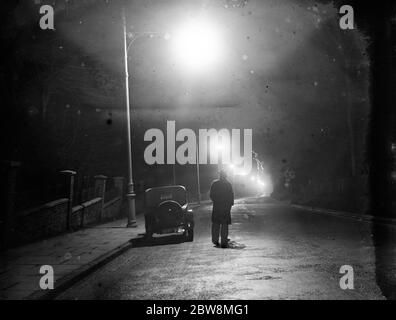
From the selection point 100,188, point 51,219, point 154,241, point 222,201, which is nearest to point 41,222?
point 51,219

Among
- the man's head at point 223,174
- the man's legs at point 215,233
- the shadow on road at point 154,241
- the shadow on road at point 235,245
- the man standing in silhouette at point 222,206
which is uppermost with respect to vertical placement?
the man's head at point 223,174

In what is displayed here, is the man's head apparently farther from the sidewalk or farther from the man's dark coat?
the sidewalk

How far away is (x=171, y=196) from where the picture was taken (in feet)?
47.6

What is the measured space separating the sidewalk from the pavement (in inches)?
0.6

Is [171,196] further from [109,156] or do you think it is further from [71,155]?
[109,156]

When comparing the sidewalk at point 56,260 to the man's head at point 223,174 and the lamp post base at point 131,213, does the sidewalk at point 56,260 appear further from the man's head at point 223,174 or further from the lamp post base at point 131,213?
the lamp post base at point 131,213

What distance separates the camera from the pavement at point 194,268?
6270mm

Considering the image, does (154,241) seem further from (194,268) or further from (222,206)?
(194,268)

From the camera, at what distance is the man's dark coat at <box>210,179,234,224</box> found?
11953 mm

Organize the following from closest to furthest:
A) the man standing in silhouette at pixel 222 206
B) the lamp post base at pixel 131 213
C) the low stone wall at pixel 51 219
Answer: the man standing in silhouette at pixel 222 206
the low stone wall at pixel 51 219
the lamp post base at pixel 131 213

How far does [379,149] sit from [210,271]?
673 inches

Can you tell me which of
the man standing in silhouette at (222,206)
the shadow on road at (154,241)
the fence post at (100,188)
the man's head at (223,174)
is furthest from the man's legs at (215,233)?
the fence post at (100,188)

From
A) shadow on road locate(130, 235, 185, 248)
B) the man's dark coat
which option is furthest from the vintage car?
the man's dark coat
